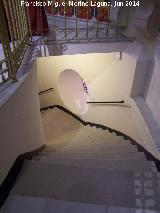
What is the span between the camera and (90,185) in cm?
229

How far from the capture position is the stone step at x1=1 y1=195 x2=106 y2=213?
1.97 metres

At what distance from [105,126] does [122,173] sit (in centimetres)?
271

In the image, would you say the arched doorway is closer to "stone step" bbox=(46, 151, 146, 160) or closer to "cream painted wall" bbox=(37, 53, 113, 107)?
"cream painted wall" bbox=(37, 53, 113, 107)

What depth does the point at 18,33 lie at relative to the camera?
145 inches

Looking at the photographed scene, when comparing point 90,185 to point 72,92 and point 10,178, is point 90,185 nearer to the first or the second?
point 10,178

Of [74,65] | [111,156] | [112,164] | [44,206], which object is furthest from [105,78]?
[44,206]

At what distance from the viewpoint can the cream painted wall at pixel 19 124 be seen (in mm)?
2283

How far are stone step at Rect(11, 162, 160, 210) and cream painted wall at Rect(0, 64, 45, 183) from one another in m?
0.28

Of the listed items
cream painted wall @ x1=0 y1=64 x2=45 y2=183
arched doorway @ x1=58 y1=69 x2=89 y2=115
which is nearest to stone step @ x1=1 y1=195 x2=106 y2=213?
cream painted wall @ x1=0 y1=64 x2=45 y2=183

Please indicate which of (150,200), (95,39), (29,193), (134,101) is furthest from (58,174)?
(95,39)

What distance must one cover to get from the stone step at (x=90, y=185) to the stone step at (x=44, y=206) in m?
0.07

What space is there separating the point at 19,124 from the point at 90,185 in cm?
112

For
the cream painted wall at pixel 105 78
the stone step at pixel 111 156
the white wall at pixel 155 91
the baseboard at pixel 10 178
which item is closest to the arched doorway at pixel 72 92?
the cream painted wall at pixel 105 78

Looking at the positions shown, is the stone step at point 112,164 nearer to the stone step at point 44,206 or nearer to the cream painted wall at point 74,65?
the stone step at point 44,206
